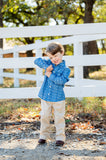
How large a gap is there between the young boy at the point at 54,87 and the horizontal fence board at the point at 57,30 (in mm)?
1006

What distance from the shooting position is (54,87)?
3178 millimetres

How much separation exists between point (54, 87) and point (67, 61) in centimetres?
128

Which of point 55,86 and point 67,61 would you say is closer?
point 55,86

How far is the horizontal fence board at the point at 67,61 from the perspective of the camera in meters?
4.21

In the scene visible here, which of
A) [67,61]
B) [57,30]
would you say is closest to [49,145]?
[67,61]

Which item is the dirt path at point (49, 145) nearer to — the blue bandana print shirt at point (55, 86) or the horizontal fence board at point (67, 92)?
the horizontal fence board at point (67, 92)

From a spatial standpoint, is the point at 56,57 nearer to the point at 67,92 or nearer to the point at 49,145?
the point at 49,145

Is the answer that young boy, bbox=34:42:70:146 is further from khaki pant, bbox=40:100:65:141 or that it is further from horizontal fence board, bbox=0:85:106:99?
horizontal fence board, bbox=0:85:106:99

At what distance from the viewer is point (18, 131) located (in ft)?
12.9

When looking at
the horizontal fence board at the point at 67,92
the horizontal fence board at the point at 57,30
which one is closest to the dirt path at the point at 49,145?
the horizontal fence board at the point at 67,92

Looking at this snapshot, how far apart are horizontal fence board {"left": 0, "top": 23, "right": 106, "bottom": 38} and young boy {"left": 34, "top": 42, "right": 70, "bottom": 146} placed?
101cm

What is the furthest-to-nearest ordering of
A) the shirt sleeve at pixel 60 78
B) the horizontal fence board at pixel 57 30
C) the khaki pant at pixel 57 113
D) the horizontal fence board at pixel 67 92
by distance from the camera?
the horizontal fence board at pixel 67 92
the horizontal fence board at pixel 57 30
the khaki pant at pixel 57 113
the shirt sleeve at pixel 60 78

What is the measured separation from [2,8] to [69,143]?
34.4 ft

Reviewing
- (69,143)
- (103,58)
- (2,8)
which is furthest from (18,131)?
(2,8)
